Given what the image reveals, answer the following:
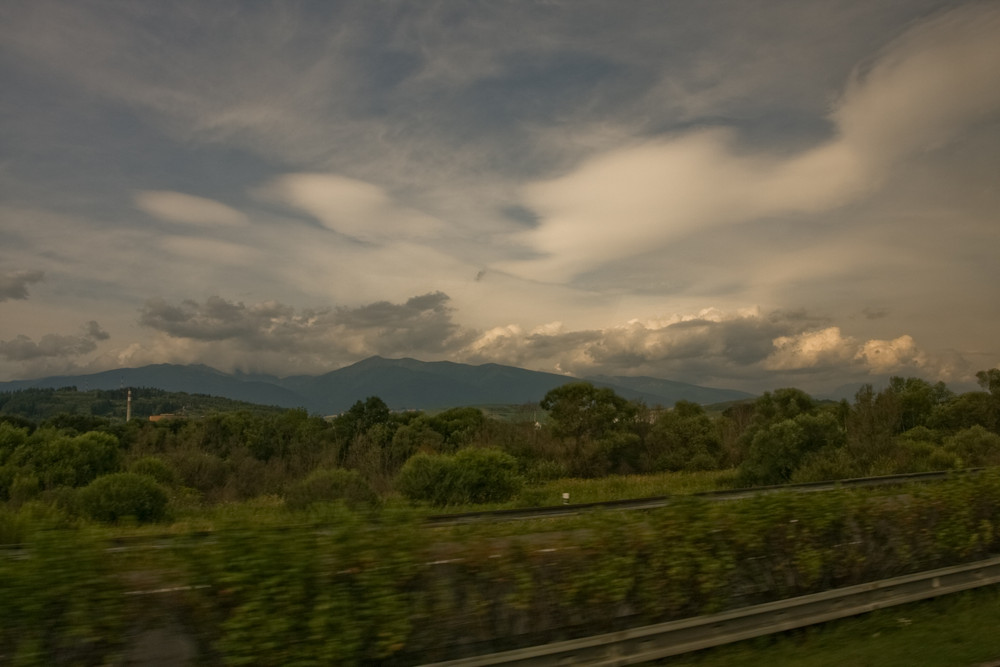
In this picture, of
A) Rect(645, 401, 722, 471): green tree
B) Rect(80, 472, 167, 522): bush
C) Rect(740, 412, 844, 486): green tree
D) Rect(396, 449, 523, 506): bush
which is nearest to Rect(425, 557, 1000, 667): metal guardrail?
Rect(80, 472, 167, 522): bush

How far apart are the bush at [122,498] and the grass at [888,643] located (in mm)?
18667

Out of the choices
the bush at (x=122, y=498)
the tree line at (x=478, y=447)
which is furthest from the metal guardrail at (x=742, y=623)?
the bush at (x=122, y=498)

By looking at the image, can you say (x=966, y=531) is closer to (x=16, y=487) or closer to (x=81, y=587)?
(x=81, y=587)

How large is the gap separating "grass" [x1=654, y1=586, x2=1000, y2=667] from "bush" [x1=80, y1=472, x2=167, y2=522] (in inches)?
735

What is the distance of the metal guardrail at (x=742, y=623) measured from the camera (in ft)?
20.3

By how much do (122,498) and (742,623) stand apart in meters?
20.8

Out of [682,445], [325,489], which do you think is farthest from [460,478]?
[682,445]

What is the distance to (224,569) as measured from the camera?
504 cm

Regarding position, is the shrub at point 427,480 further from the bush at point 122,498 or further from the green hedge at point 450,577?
the green hedge at point 450,577

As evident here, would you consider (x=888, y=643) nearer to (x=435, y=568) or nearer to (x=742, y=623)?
(x=742, y=623)

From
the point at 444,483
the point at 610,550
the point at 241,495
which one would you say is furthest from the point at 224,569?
the point at 241,495

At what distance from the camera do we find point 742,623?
7.43 m

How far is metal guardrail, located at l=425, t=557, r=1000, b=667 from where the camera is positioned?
6.20 metres

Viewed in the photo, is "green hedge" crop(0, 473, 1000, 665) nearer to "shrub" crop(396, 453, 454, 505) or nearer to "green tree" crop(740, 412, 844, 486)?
"shrub" crop(396, 453, 454, 505)
